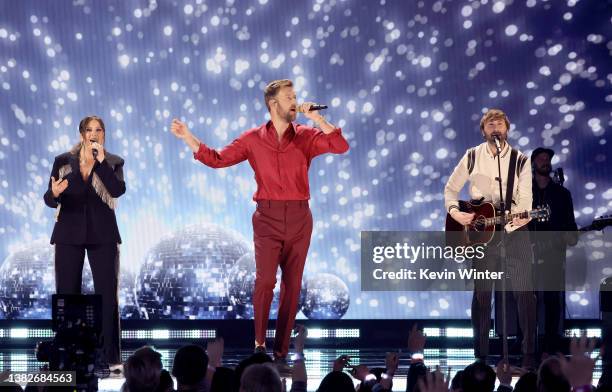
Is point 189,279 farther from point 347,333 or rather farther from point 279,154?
point 279,154

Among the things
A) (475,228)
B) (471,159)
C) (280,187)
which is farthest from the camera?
(471,159)

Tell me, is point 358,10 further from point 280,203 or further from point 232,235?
point 280,203

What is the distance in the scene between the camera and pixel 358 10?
8680mm

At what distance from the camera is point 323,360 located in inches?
260

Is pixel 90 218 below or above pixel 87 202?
below

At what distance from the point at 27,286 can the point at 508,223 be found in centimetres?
442

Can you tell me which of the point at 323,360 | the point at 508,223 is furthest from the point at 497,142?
the point at 323,360

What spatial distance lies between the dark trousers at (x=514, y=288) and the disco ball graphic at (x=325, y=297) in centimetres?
234

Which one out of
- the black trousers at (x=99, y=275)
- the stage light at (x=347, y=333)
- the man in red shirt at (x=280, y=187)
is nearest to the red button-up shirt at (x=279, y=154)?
the man in red shirt at (x=280, y=187)

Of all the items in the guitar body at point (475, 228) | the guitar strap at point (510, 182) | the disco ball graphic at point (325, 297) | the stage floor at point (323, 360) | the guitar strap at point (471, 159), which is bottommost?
the stage floor at point (323, 360)

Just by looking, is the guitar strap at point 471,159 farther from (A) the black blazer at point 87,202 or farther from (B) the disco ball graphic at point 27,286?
(B) the disco ball graphic at point 27,286

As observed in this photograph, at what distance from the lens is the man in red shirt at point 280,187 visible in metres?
5.37

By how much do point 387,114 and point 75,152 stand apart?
3613mm

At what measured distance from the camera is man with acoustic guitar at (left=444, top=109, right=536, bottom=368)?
5855 millimetres
